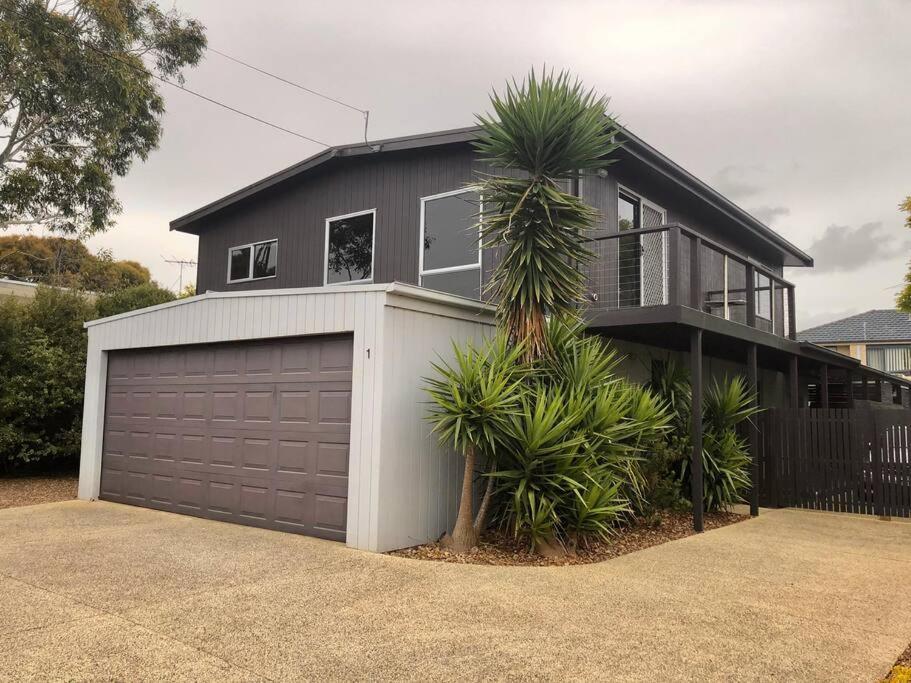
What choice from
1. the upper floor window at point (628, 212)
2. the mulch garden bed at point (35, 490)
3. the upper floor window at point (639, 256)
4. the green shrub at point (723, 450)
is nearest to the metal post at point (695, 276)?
the upper floor window at point (639, 256)

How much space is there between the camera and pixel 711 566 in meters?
6.63

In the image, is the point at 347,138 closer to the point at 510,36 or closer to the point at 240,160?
the point at 240,160

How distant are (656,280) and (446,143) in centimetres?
419

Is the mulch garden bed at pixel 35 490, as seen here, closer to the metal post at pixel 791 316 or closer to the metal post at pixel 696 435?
the metal post at pixel 696 435

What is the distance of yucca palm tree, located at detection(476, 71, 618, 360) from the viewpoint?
7539 millimetres

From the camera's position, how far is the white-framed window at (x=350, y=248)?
1172 cm

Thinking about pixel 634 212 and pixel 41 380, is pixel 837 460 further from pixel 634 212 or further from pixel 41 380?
pixel 41 380

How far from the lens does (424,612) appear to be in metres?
4.96

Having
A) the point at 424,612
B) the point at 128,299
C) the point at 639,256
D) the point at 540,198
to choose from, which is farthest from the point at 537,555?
the point at 128,299

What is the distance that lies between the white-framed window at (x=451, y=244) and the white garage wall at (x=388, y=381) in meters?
1.95

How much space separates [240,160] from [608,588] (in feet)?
55.5

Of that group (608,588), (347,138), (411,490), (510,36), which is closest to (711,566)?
(608,588)

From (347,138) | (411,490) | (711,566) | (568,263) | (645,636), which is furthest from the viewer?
(347,138)

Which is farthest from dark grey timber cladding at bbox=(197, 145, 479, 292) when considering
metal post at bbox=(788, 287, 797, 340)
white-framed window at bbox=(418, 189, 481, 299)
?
metal post at bbox=(788, 287, 797, 340)
